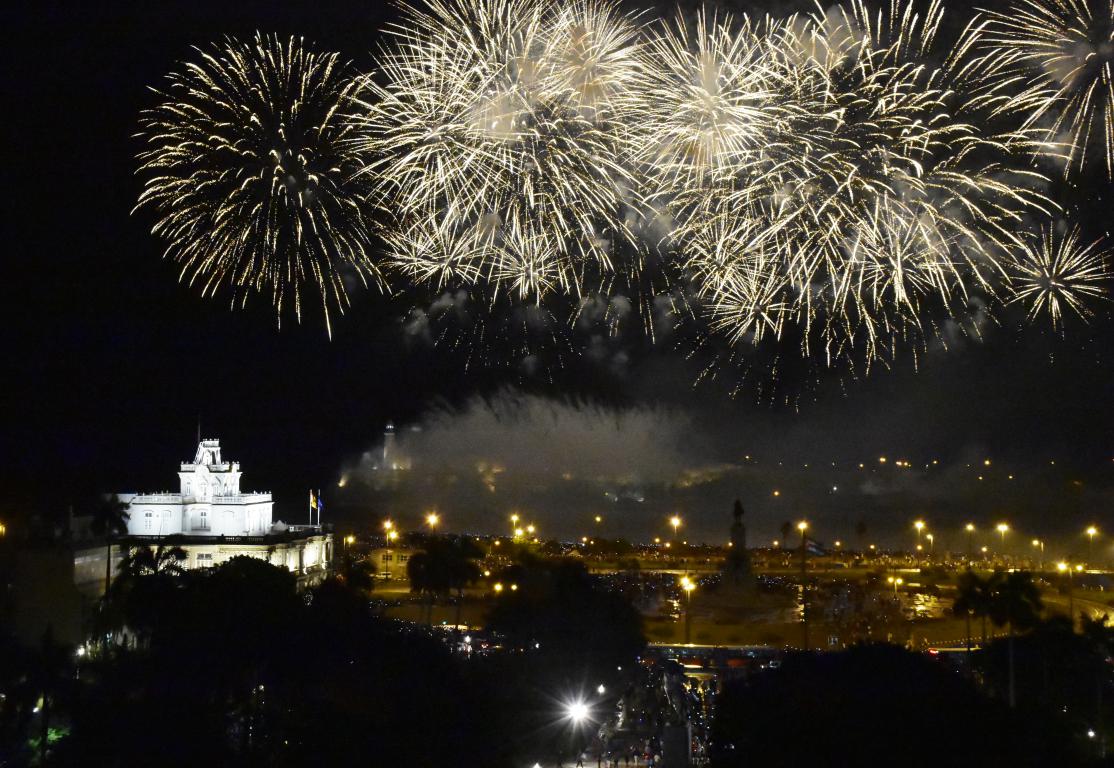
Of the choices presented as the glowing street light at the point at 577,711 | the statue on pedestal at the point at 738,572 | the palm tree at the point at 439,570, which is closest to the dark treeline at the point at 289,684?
the glowing street light at the point at 577,711

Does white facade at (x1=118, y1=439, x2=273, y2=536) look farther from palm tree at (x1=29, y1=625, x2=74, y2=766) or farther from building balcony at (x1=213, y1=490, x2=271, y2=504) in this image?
palm tree at (x1=29, y1=625, x2=74, y2=766)

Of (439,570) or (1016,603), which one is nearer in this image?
(1016,603)

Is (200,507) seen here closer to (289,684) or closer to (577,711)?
(289,684)

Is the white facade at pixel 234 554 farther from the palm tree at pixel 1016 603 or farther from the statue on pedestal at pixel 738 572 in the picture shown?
the palm tree at pixel 1016 603

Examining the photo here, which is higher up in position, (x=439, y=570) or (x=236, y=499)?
(x=236, y=499)

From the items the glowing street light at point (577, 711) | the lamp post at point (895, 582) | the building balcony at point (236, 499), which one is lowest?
the lamp post at point (895, 582)

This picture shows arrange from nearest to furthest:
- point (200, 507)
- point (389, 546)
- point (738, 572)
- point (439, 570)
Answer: point (439, 570) < point (738, 572) < point (200, 507) < point (389, 546)

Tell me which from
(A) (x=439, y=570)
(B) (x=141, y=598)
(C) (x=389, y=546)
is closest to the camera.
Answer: (B) (x=141, y=598)

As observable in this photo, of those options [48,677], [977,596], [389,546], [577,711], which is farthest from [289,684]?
[389,546]
